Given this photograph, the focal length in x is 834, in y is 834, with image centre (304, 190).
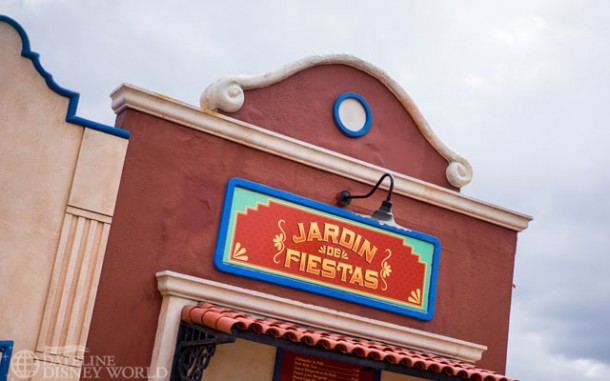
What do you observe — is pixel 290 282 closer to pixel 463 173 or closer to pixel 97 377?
pixel 97 377

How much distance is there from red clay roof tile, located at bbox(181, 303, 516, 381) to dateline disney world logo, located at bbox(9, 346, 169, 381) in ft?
2.58

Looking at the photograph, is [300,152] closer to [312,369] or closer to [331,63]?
[331,63]

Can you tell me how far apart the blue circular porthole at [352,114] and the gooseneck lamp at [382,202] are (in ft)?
2.71

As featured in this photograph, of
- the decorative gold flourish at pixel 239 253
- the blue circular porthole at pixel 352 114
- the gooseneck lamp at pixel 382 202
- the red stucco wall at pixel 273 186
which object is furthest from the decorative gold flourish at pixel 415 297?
the decorative gold flourish at pixel 239 253

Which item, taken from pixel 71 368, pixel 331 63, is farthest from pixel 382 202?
pixel 71 368

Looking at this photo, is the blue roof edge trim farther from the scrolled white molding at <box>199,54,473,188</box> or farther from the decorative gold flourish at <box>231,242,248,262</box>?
the decorative gold flourish at <box>231,242,248,262</box>

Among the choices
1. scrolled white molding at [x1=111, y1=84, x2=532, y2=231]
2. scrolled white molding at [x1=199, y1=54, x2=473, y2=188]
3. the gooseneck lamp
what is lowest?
the gooseneck lamp

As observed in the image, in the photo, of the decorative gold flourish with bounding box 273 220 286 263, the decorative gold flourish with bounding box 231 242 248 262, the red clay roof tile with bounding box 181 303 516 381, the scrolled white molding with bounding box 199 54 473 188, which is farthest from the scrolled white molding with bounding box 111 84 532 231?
the red clay roof tile with bounding box 181 303 516 381

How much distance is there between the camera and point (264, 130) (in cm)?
1038

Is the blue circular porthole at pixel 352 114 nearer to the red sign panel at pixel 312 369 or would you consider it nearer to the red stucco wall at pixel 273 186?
the red stucco wall at pixel 273 186

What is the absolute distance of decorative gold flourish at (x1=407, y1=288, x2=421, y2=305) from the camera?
442 inches

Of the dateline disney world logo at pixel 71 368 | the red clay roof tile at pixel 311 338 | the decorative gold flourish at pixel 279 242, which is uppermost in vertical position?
the decorative gold flourish at pixel 279 242

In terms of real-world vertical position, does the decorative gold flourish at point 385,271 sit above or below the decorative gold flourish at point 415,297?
above

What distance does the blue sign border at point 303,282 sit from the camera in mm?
10000
